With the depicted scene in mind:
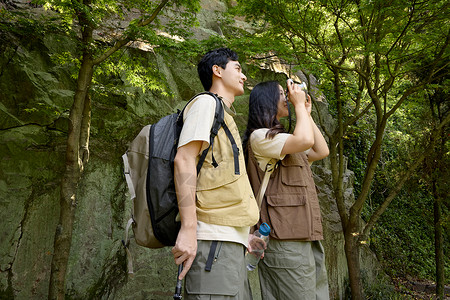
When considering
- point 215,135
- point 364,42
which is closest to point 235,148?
point 215,135

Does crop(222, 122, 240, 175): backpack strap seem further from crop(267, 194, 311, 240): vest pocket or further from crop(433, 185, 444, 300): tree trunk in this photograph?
crop(433, 185, 444, 300): tree trunk

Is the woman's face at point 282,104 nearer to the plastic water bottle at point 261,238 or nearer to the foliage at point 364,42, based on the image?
the plastic water bottle at point 261,238

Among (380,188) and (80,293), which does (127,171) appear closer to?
(80,293)

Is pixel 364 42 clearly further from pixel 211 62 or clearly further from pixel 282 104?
pixel 211 62

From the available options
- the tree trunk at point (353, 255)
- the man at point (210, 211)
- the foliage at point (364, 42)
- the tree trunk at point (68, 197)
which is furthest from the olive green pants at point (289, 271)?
the tree trunk at point (353, 255)

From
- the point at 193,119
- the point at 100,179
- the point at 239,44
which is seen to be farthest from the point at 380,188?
the point at 193,119

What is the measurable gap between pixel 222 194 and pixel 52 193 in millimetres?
3454

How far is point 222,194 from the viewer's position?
1.59 m

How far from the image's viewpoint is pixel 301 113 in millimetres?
2006

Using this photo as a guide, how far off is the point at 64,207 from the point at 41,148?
135 centimetres

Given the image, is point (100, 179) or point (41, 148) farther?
point (100, 179)

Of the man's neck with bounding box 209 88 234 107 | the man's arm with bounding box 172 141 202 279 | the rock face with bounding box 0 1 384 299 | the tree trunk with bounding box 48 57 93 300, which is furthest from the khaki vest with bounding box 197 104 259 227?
the rock face with bounding box 0 1 384 299

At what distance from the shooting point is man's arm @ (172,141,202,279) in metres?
1.43

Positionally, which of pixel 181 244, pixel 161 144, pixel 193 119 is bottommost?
pixel 181 244
